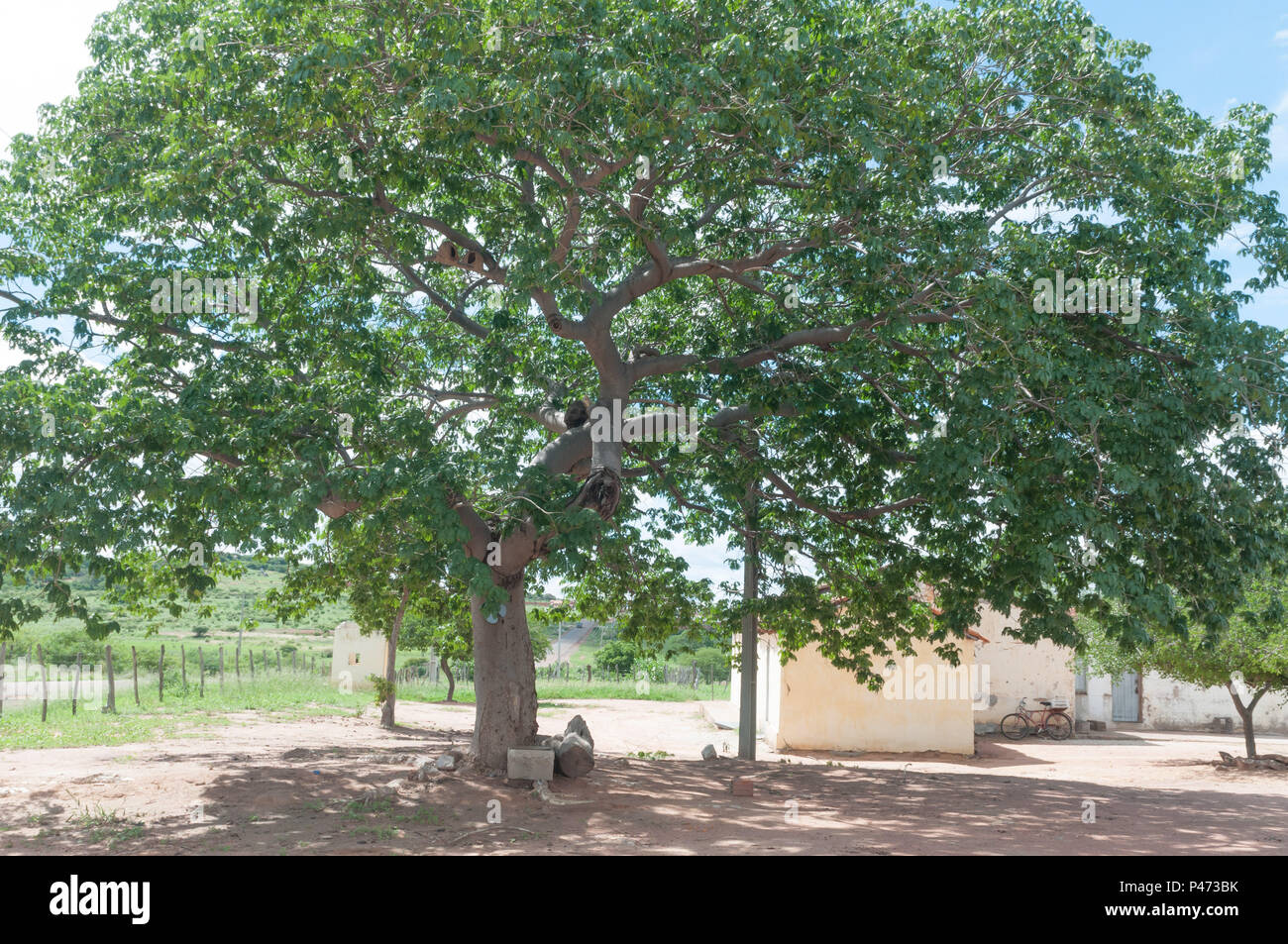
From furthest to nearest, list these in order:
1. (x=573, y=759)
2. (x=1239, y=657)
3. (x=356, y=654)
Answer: (x=356, y=654)
(x=1239, y=657)
(x=573, y=759)

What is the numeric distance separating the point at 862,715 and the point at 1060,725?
789cm

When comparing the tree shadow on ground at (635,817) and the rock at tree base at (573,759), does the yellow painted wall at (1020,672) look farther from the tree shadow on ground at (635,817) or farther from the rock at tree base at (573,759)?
the rock at tree base at (573,759)

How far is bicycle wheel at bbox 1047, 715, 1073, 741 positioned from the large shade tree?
51.7ft

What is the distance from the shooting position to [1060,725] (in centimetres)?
2478

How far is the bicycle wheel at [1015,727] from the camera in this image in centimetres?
2409

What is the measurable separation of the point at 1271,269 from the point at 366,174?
8.92 m

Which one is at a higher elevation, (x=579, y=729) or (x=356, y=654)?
(x=579, y=729)

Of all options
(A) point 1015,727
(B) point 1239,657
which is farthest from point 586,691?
(B) point 1239,657

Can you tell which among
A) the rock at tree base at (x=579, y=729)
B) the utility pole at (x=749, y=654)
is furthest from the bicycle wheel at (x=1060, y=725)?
the rock at tree base at (x=579, y=729)

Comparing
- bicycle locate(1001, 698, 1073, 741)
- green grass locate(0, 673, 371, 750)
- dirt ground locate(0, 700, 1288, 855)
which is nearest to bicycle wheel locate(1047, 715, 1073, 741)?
bicycle locate(1001, 698, 1073, 741)

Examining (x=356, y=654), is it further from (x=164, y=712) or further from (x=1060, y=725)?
(x=1060, y=725)

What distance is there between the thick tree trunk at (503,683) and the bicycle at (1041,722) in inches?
672

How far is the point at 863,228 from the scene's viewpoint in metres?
9.16
